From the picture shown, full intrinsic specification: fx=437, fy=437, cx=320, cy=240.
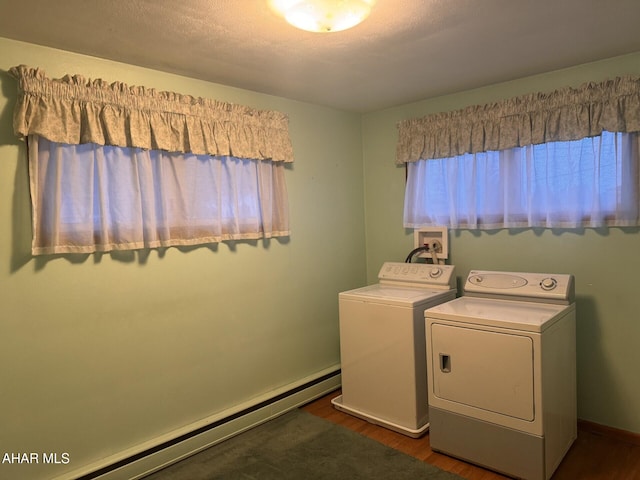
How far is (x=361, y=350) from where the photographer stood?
297 centimetres

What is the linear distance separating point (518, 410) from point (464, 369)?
32 centimetres

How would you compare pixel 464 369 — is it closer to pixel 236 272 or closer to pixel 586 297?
pixel 586 297

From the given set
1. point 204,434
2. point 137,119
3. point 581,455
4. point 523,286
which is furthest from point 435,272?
point 137,119

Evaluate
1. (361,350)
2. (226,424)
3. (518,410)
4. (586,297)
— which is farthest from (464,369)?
(226,424)

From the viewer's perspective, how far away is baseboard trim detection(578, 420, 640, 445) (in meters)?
2.60

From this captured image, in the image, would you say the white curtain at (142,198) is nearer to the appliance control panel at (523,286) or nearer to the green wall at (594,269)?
the appliance control panel at (523,286)

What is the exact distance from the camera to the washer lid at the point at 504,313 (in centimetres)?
220

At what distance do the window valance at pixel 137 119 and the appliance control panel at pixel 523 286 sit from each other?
160 cm

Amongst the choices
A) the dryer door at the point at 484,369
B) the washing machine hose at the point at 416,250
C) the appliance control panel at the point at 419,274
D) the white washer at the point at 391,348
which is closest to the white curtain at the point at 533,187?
the washing machine hose at the point at 416,250

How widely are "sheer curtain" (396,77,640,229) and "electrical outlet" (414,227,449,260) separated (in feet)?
0.22

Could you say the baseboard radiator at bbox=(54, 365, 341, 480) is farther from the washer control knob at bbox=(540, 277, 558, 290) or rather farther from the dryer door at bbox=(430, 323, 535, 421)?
the washer control knob at bbox=(540, 277, 558, 290)

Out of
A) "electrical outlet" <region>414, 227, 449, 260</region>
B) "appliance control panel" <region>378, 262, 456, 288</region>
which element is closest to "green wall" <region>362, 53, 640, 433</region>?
"electrical outlet" <region>414, 227, 449, 260</region>

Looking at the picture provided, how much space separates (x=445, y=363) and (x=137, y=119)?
2.18 m

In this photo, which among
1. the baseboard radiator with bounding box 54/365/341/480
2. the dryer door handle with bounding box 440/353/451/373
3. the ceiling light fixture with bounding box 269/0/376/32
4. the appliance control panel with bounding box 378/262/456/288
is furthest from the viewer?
the appliance control panel with bounding box 378/262/456/288
